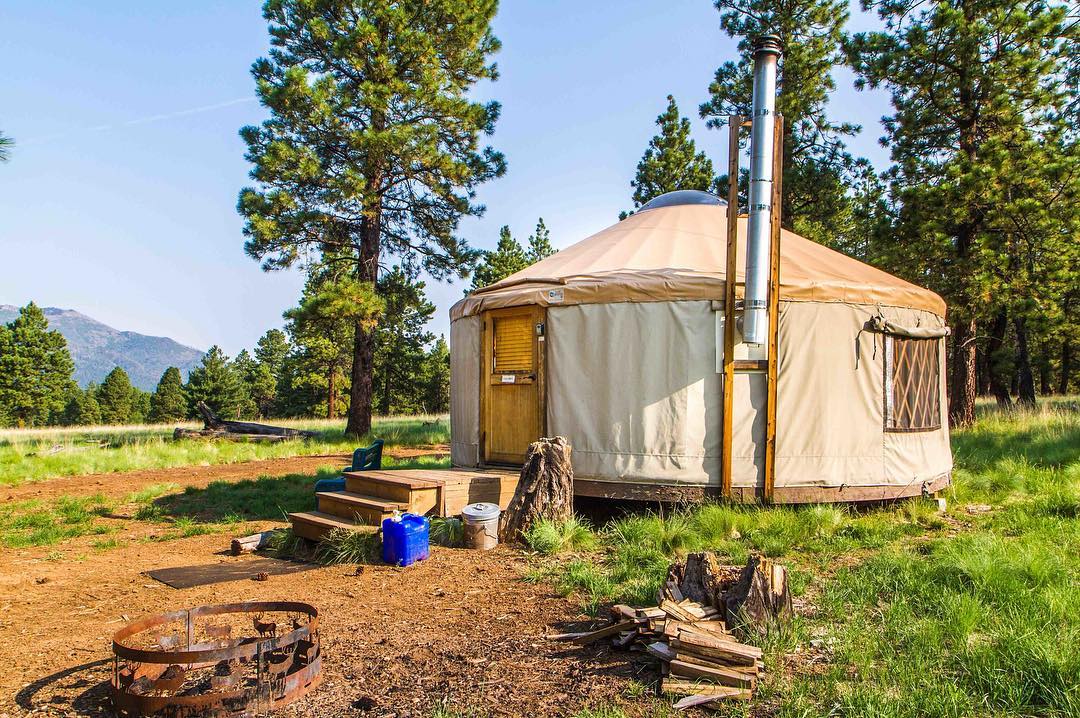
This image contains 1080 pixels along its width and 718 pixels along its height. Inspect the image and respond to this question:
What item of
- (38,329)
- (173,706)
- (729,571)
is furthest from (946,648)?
(38,329)

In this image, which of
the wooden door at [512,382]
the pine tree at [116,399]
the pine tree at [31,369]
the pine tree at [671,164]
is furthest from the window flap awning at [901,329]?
the pine tree at [116,399]

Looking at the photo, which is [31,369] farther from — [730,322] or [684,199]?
[730,322]

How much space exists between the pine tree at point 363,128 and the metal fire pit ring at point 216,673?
28.6ft

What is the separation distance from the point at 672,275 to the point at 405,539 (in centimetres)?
277

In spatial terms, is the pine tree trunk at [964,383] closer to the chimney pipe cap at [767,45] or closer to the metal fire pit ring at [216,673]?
the chimney pipe cap at [767,45]

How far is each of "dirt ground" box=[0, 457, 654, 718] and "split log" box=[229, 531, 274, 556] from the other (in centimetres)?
13

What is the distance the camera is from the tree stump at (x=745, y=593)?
8.77 feet

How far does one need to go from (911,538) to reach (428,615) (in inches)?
133

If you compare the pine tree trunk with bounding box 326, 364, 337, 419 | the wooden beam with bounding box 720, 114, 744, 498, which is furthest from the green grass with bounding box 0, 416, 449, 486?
the pine tree trunk with bounding box 326, 364, 337, 419

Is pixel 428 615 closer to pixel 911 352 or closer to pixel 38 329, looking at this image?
pixel 911 352

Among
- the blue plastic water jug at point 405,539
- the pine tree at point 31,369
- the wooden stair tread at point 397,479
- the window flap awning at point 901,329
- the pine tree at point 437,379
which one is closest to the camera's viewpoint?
the blue plastic water jug at point 405,539

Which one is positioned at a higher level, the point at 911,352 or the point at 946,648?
the point at 911,352

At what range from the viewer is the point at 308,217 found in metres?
11.4

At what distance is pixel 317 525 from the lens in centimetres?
470
